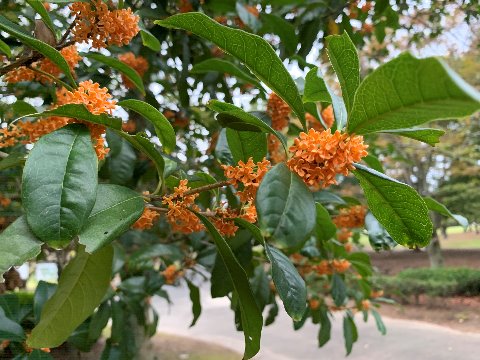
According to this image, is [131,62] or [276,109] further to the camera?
[131,62]

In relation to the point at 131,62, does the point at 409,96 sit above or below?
below

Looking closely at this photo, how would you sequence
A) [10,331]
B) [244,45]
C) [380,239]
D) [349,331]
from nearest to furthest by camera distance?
[244,45] < [380,239] < [10,331] < [349,331]

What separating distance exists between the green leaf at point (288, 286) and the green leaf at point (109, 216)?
0.18 m

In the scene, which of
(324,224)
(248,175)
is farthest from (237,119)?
(324,224)

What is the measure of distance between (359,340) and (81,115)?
444 cm

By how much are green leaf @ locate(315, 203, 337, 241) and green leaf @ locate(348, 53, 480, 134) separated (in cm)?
54

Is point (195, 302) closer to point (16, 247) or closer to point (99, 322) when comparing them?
point (99, 322)

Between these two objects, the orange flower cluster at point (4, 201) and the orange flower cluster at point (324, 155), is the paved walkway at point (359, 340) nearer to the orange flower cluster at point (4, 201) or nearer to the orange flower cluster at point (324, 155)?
the orange flower cluster at point (4, 201)

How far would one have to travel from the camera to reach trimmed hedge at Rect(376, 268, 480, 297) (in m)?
6.26

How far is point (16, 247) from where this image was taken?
0.49m

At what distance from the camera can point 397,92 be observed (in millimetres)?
428

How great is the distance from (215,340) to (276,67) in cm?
492

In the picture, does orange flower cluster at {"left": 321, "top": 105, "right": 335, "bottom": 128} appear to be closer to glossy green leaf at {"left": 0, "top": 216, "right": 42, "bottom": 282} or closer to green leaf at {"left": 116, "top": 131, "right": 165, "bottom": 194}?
green leaf at {"left": 116, "top": 131, "right": 165, "bottom": 194}

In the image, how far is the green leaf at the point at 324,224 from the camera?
1.04m
